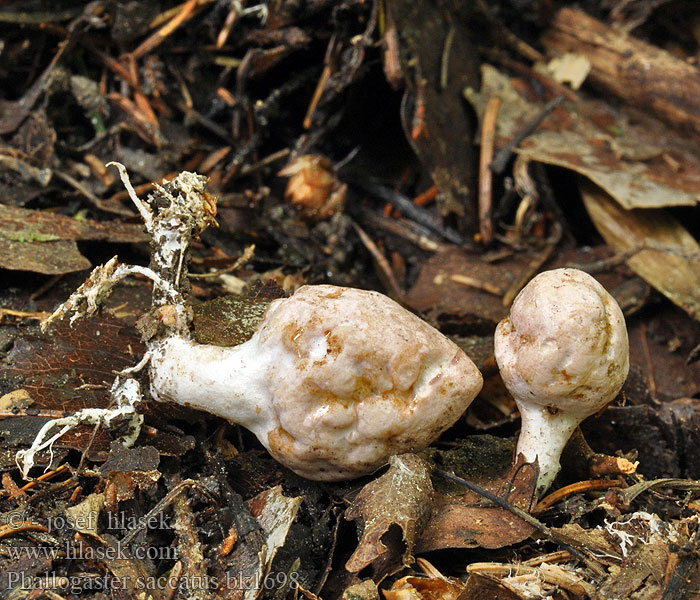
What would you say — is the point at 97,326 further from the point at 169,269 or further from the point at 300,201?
the point at 300,201

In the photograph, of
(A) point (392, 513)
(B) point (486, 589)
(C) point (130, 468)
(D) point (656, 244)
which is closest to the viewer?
(B) point (486, 589)

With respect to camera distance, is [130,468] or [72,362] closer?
[130,468]

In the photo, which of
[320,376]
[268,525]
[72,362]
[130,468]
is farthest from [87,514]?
[320,376]

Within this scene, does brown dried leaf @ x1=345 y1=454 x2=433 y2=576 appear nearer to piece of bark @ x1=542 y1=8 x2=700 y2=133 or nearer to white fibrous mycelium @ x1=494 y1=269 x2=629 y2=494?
white fibrous mycelium @ x1=494 y1=269 x2=629 y2=494

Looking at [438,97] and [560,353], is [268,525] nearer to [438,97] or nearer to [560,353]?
[560,353]

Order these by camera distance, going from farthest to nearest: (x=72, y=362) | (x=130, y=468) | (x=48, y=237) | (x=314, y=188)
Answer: (x=314, y=188)
(x=48, y=237)
(x=72, y=362)
(x=130, y=468)

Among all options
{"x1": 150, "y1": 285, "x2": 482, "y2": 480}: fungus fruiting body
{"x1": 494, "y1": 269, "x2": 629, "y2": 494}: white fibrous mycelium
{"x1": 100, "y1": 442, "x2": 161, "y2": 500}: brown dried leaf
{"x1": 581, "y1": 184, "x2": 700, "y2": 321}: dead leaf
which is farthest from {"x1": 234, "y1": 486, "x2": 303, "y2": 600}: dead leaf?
{"x1": 581, "y1": 184, "x2": 700, "y2": 321}: dead leaf

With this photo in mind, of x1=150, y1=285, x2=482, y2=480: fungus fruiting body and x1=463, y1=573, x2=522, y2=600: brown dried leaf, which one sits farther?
x1=150, y1=285, x2=482, y2=480: fungus fruiting body
